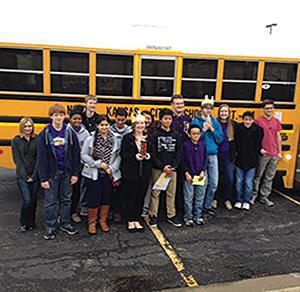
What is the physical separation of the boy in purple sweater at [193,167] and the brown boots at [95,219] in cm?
112

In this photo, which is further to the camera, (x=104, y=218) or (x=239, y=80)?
(x=239, y=80)

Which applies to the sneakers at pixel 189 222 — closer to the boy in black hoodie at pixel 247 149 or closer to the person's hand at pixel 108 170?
the boy in black hoodie at pixel 247 149

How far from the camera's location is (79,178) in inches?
186

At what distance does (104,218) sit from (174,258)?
1.12m

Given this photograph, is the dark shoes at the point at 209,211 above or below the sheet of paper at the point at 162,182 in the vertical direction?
below

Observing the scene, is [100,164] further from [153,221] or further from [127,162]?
[153,221]

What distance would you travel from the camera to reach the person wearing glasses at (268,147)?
5441 millimetres

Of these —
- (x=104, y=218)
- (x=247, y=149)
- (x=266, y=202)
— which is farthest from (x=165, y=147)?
(x=266, y=202)

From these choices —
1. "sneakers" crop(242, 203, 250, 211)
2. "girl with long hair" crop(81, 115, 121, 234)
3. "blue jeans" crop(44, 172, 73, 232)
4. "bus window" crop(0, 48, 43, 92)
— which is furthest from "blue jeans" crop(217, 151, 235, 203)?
"bus window" crop(0, 48, 43, 92)

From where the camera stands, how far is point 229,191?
5.57 metres

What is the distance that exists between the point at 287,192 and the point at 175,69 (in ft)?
10.5

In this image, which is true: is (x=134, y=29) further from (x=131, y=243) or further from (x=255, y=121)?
(x=131, y=243)

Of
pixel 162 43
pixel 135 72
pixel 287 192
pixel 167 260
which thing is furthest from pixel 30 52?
pixel 287 192

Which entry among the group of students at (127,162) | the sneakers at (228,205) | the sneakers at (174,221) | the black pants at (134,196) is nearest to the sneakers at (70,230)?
the group of students at (127,162)
